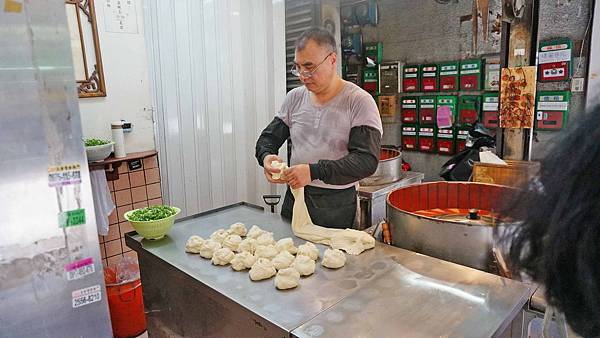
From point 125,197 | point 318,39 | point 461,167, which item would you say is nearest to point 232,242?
point 318,39

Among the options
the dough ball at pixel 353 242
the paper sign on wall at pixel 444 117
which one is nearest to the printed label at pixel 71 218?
the dough ball at pixel 353 242

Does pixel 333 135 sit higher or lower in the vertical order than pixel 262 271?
higher

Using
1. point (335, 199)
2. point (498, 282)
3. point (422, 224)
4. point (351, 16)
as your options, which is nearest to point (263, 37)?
point (351, 16)

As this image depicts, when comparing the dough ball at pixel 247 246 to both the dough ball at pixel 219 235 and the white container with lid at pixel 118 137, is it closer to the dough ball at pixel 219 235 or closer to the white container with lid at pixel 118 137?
the dough ball at pixel 219 235

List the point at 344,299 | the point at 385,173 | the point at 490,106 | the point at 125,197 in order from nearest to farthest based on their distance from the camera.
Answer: the point at 344,299
the point at 125,197
the point at 385,173
the point at 490,106

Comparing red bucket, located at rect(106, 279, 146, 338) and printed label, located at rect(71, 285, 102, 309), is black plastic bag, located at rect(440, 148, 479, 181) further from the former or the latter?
printed label, located at rect(71, 285, 102, 309)

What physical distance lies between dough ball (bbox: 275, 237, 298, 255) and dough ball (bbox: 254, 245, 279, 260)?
0.03 meters

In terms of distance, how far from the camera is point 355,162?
1.77 meters

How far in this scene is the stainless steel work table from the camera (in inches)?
39.0

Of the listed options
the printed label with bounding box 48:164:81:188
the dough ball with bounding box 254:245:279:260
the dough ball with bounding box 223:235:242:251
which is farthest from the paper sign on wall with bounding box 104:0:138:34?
the dough ball with bounding box 254:245:279:260

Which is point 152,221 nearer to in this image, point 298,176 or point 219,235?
point 219,235

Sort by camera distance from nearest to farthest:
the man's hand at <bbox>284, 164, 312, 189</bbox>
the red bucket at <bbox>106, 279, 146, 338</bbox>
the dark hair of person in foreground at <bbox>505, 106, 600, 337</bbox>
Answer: the dark hair of person in foreground at <bbox>505, 106, 600, 337</bbox>
the man's hand at <bbox>284, 164, 312, 189</bbox>
the red bucket at <bbox>106, 279, 146, 338</bbox>

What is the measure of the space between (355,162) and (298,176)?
0.28 metres

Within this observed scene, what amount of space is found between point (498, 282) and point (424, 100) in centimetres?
340
